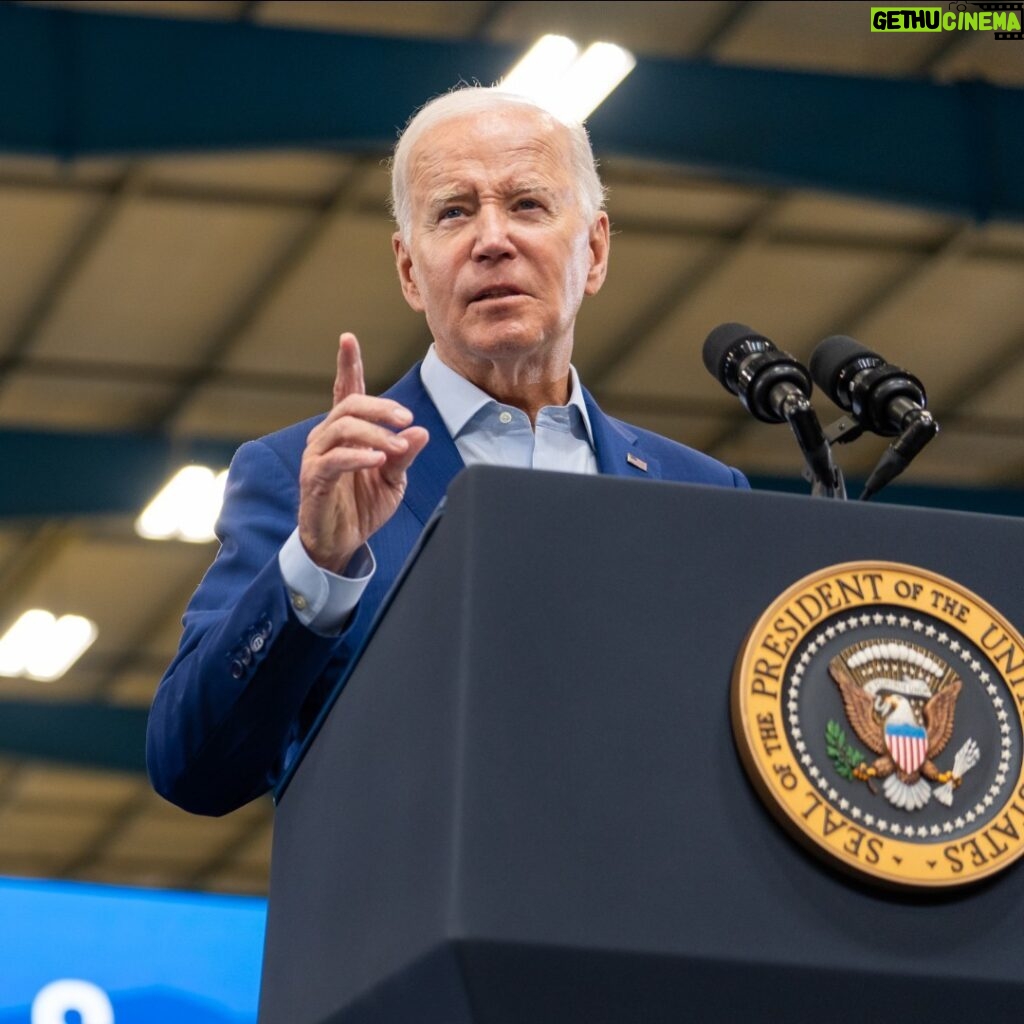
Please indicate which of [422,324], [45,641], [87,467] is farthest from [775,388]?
[45,641]

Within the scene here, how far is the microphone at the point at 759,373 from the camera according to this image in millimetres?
1622

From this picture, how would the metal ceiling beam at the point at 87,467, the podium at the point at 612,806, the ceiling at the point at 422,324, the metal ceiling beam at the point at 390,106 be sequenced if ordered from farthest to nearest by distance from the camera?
the metal ceiling beam at the point at 87,467
the ceiling at the point at 422,324
the metal ceiling beam at the point at 390,106
the podium at the point at 612,806

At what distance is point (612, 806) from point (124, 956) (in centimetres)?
180

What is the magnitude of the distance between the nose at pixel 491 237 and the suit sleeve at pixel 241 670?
299mm

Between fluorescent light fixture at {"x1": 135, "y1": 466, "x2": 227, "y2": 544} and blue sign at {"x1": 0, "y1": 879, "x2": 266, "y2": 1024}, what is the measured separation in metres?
6.28

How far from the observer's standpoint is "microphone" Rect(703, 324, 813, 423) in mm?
1622

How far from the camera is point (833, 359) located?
1706 millimetres

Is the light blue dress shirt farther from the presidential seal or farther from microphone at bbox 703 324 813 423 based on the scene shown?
the presidential seal

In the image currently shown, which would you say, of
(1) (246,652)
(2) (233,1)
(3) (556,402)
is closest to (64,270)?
(2) (233,1)

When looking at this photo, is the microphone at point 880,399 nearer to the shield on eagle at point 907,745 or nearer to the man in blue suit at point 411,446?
the man in blue suit at point 411,446

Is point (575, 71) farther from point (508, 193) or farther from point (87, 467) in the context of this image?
point (508, 193)

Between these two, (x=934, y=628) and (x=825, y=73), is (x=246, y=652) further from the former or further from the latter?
(x=825, y=73)

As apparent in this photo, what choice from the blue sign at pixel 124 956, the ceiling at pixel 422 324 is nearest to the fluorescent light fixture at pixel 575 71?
the ceiling at pixel 422 324

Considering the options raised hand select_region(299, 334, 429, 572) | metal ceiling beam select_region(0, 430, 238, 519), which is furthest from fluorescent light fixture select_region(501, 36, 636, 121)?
raised hand select_region(299, 334, 429, 572)
